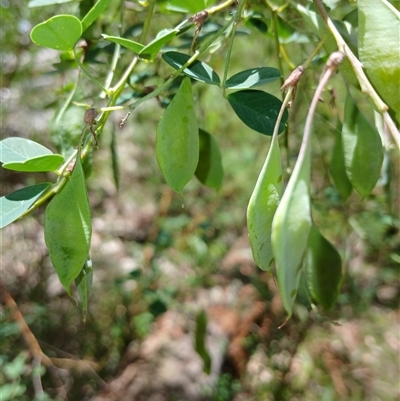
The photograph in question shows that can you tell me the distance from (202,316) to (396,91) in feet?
2.44

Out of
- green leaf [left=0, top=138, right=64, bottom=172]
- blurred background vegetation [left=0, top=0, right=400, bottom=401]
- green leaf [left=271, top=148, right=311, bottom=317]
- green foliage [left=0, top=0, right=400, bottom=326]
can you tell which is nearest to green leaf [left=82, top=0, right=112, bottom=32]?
green foliage [left=0, top=0, right=400, bottom=326]

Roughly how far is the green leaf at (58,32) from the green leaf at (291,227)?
0.22 m

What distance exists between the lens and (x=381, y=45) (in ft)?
1.06

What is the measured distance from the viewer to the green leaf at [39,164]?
0.38m

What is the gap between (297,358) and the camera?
142 centimetres

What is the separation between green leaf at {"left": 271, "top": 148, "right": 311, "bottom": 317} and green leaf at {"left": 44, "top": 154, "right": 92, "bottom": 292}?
167 millimetres

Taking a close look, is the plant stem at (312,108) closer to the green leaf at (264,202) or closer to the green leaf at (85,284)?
the green leaf at (264,202)

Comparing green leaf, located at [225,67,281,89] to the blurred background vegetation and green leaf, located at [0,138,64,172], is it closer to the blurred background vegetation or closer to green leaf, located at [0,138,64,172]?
green leaf, located at [0,138,64,172]

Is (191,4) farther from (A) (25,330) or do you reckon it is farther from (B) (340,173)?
(A) (25,330)

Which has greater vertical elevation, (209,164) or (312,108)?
(312,108)

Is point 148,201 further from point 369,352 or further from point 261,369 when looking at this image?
point 369,352

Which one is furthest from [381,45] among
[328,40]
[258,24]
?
[258,24]

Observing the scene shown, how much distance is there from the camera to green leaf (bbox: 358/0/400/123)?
1.04 ft

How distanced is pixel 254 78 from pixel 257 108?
28 mm
